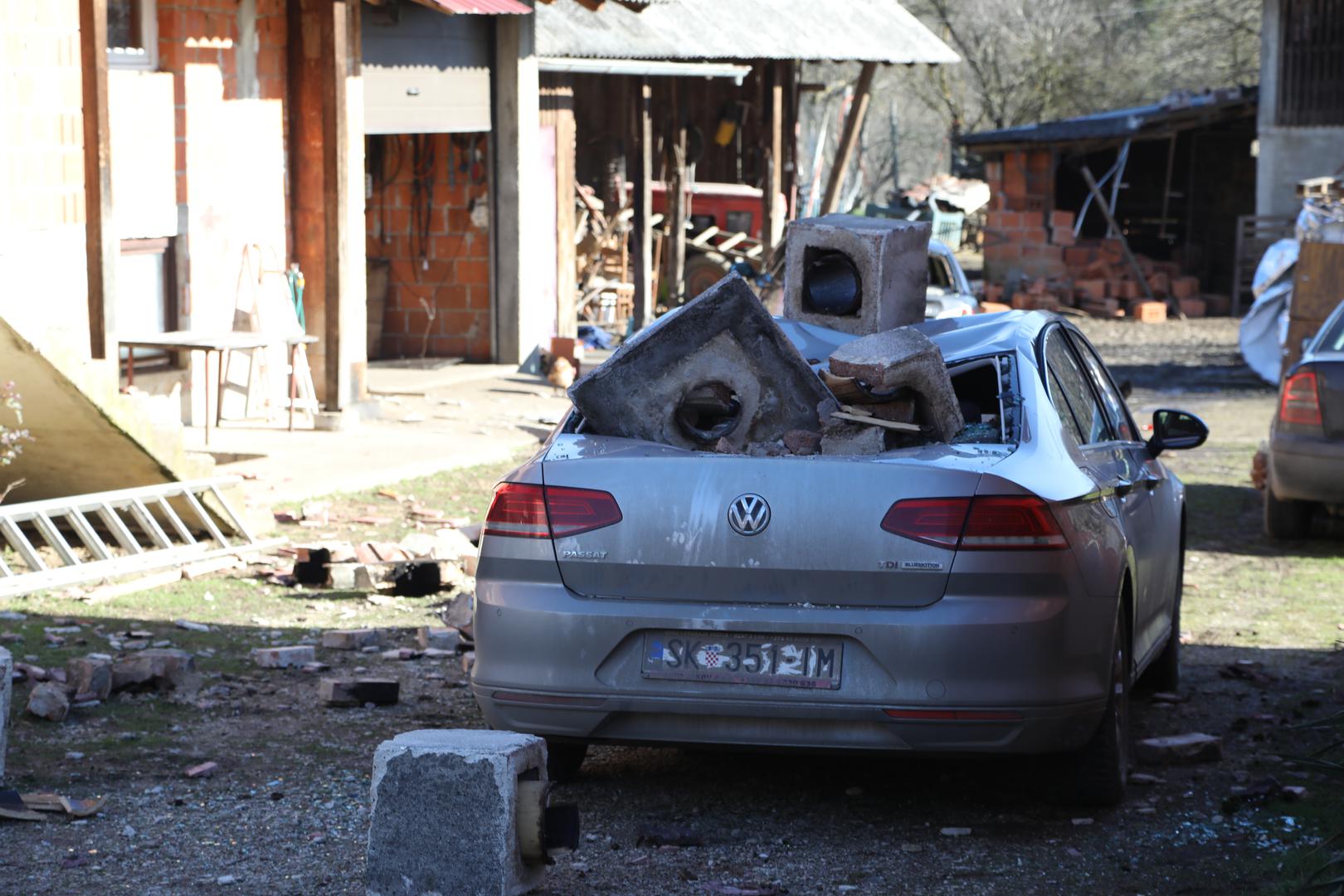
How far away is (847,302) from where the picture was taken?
8992 mm

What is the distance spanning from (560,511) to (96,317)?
22.3 ft

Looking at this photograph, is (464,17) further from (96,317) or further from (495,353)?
(96,317)

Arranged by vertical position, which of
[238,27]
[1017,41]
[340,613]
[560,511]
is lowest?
[340,613]

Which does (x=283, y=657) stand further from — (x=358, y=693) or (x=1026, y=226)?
(x=1026, y=226)

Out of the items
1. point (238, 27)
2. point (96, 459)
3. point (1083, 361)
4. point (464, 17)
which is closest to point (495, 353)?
point (464, 17)

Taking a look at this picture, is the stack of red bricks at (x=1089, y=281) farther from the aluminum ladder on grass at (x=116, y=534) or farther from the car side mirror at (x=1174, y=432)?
the car side mirror at (x=1174, y=432)

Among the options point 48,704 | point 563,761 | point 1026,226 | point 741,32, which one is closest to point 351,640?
point 48,704

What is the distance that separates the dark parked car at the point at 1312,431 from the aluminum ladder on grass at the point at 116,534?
19.5 ft

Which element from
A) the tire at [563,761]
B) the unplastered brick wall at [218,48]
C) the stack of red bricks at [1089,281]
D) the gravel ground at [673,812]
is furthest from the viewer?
the stack of red bricks at [1089,281]

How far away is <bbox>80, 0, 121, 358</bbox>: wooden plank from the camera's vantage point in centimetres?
1090

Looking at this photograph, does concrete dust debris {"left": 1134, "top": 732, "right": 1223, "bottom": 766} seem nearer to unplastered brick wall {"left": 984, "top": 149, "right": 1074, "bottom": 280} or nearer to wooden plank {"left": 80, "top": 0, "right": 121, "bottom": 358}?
wooden plank {"left": 80, "top": 0, "right": 121, "bottom": 358}

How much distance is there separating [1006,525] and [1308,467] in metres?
6.37

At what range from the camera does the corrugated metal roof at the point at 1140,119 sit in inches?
1330

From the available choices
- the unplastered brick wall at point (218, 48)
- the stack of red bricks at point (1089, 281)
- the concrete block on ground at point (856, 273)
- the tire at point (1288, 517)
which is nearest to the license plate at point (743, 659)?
the concrete block on ground at point (856, 273)
